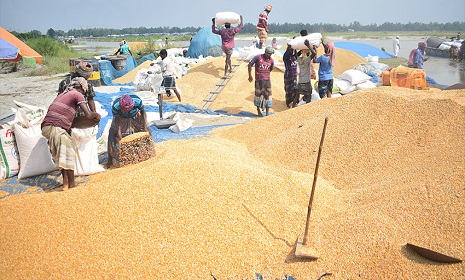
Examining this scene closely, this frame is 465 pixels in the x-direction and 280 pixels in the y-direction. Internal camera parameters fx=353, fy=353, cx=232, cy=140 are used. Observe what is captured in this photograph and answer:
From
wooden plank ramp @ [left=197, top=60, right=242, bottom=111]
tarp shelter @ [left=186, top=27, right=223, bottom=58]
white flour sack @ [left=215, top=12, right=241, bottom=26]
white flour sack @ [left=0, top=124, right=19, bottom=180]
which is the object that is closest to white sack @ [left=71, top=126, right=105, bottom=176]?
white flour sack @ [left=0, top=124, right=19, bottom=180]

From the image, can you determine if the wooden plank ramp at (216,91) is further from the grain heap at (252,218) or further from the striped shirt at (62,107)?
the striped shirt at (62,107)

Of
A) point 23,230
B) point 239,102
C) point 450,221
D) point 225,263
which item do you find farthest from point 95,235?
point 239,102

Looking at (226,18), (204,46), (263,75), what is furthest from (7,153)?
(204,46)

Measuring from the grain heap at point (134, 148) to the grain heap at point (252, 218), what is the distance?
0.20 metres

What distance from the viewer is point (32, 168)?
368cm

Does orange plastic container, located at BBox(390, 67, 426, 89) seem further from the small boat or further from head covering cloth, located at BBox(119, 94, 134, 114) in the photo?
the small boat

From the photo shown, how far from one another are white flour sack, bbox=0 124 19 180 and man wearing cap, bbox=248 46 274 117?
11.8ft

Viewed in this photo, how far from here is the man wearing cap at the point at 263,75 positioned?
18.9 ft

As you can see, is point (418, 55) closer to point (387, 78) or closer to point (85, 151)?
point (387, 78)

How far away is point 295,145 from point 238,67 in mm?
4698

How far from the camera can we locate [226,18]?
24.1ft

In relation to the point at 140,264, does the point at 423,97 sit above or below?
above

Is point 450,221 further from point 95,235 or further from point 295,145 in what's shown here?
point 95,235

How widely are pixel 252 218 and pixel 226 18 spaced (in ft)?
19.1
